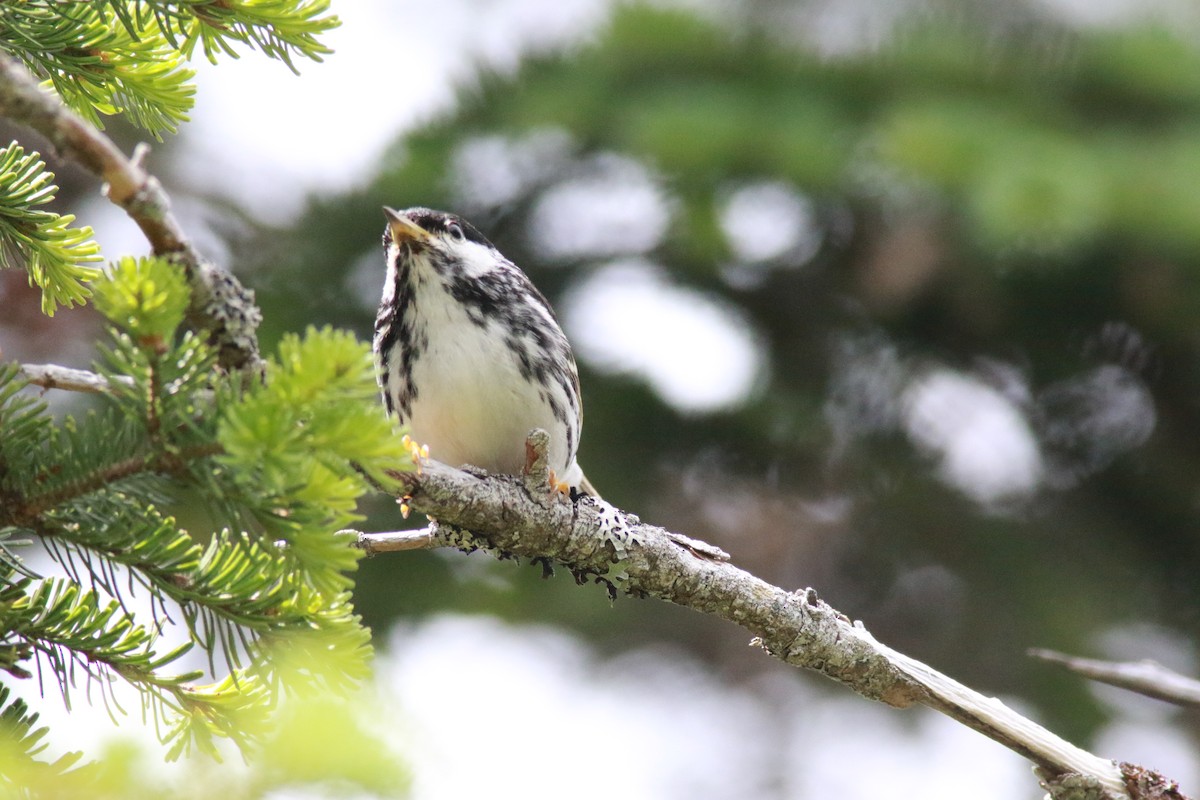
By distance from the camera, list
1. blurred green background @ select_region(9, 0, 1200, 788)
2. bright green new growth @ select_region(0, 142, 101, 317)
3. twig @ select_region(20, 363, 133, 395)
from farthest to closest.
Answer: blurred green background @ select_region(9, 0, 1200, 788), bright green new growth @ select_region(0, 142, 101, 317), twig @ select_region(20, 363, 133, 395)

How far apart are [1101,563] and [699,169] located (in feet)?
8.37

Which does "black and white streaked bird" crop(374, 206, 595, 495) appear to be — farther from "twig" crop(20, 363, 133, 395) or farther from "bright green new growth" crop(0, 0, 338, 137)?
"twig" crop(20, 363, 133, 395)

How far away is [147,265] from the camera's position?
1.29 m

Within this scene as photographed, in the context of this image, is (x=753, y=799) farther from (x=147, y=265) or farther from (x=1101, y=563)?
(x=147, y=265)

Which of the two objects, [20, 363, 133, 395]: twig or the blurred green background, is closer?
[20, 363, 133, 395]: twig

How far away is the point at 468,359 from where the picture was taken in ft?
9.96

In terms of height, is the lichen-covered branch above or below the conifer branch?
above

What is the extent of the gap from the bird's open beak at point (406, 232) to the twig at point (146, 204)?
188 centimetres

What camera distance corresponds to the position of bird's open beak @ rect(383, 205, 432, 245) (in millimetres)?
3384

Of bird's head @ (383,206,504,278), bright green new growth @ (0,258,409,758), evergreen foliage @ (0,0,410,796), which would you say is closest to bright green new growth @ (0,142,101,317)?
evergreen foliage @ (0,0,410,796)

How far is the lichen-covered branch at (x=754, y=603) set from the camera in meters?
2.18

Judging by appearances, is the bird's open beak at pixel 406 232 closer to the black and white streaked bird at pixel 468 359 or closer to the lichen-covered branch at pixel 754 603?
the black and white streaked bird at pixel 468 359

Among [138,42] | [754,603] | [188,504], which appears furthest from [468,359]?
[188,504]

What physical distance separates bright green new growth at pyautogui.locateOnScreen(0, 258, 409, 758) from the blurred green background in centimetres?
271
